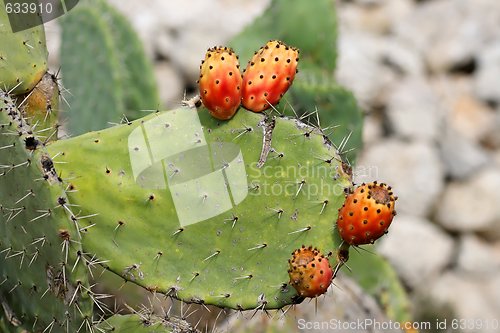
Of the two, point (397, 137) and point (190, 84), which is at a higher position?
point (190, 84)

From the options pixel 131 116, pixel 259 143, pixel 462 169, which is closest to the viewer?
pixel 259 143

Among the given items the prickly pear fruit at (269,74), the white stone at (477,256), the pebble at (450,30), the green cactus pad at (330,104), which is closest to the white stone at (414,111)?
the pebble at (450,30)

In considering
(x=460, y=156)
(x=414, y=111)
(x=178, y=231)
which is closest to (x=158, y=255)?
(x=178, y=231)

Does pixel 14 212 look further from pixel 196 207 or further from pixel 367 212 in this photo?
pixel 367 212

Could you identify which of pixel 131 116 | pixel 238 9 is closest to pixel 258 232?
pixel 131 116

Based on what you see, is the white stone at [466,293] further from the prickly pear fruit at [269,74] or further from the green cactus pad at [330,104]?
the prickly pear fruit at [269,74]

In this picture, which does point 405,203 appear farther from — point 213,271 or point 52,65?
point 213,271
